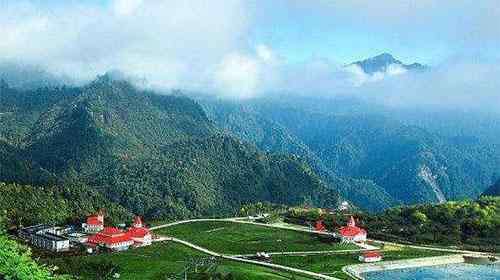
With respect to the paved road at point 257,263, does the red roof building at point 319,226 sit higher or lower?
lower

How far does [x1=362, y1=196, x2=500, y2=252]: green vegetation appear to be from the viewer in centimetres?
12700

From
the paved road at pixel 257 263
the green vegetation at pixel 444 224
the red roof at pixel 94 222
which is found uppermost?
the red roof at pixel 94 222

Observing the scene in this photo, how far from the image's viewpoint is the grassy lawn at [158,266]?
80.9 meters

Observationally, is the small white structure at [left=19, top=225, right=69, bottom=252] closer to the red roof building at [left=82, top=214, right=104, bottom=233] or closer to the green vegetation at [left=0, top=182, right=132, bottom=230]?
the red roof building at [left=82, top=214, right=104, bottom=233]

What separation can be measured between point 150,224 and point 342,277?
194ft

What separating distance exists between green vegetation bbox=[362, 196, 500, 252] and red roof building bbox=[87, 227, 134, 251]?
148ft

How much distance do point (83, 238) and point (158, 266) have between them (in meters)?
25.6

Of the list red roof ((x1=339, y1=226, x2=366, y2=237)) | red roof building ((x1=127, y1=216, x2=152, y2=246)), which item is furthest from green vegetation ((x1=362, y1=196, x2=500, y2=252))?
red roof building ((x1=127, y1=216, x2=152, y2=246))

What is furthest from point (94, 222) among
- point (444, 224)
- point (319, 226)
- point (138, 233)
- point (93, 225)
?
point (444, 224)

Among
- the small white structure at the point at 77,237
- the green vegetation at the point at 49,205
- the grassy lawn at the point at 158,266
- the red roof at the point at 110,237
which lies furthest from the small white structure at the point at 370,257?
the green vegetation at the point at 49,205

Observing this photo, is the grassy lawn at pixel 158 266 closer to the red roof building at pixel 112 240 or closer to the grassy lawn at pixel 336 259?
the red roof building at pixel 112 240

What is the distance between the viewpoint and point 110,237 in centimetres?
10506

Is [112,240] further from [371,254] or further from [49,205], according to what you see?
[49,205]

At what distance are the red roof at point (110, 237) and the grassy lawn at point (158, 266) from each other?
10.9ft
